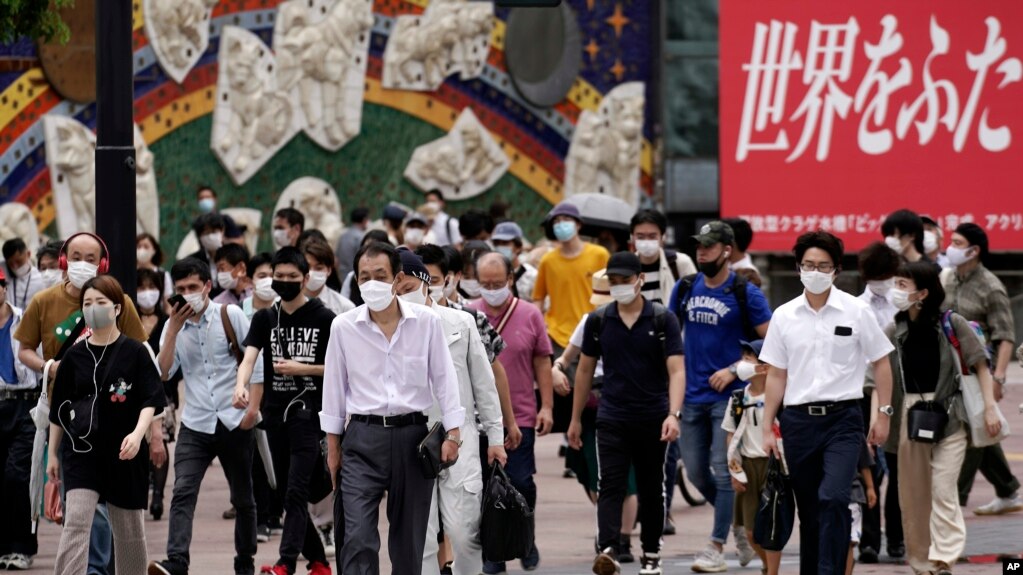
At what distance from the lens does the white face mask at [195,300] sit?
36.1 feet

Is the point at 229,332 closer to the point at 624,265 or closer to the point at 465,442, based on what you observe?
the point at 465,442

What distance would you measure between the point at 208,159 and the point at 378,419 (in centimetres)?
1486

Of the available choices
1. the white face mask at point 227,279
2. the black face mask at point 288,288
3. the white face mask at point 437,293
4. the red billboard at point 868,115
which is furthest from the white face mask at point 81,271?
the red billboard at point 868,115

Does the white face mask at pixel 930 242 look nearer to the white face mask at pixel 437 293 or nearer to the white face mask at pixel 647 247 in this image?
the white face mask at pixel 647 247

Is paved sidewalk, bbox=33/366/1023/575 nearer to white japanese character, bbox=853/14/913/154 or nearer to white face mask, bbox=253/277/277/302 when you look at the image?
white face mask, bbox=253/277/277/302

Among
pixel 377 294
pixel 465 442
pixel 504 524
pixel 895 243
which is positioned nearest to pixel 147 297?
pixel 465 442

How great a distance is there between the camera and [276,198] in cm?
2388

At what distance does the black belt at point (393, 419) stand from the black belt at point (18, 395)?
366 centimetres

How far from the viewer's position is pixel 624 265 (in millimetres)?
10859

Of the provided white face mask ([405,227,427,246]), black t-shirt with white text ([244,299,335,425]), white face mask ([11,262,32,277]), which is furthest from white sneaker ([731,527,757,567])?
white face mask ([405,227,427,246])

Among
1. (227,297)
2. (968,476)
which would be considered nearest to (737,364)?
A: (968,476)

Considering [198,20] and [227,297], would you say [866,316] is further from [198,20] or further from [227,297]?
[198,20]

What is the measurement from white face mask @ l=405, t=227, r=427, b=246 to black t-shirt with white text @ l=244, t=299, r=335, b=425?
7434mm

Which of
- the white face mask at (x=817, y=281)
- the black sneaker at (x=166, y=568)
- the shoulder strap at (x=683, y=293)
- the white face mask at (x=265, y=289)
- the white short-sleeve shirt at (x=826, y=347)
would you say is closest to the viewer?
the white short-sleeve shirt at (x=826, y=347)
